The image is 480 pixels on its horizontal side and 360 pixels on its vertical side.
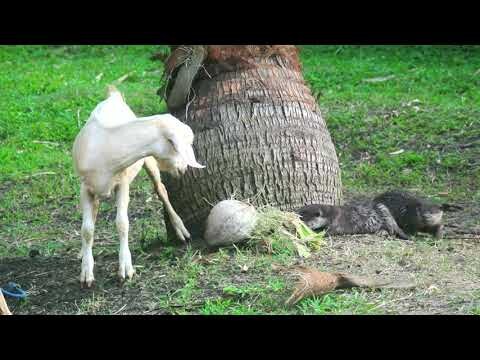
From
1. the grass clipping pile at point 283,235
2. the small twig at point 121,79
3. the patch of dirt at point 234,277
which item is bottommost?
the patch of dirt at point 234,277

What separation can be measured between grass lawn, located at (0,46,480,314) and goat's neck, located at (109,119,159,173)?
98 cm

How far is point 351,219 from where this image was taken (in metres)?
8.47

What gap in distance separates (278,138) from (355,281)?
87.0 inches

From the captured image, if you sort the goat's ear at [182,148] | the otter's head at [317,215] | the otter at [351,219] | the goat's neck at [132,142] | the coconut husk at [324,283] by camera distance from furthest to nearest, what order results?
the otter at [351,219], the otter's head at [317,215], the goat's neck at [132,142], the goat's ear at [182,148], the coconut husk at [324,283]

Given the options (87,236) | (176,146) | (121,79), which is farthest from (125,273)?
(121,79)

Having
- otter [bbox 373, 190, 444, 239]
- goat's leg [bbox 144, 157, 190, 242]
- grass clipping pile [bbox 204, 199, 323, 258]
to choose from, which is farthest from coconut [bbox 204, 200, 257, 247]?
otter [bbox 373, 190, 444, 239]

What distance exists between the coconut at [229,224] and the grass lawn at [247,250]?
6.8 inches

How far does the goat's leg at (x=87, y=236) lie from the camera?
7.26 metres

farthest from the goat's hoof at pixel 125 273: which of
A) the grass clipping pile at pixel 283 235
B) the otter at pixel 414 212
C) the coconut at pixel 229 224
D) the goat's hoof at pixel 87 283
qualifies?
the otter at pixel 414 212

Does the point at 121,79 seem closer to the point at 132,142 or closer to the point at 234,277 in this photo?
the point at 132,142

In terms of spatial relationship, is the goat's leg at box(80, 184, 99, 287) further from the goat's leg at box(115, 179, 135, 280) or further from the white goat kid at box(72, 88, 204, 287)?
the goat's leg at box(115, 179, 135, 280)

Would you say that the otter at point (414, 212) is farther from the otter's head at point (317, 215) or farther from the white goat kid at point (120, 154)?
the white goat kid at point (120, 154)

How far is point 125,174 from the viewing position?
7.38 meters

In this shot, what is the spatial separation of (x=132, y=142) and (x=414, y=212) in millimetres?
3130
